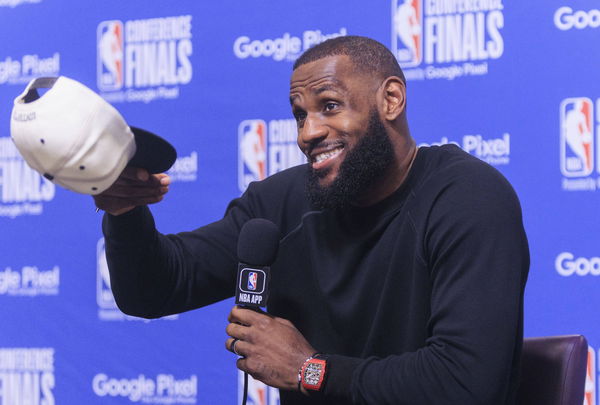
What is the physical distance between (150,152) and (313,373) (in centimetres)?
44

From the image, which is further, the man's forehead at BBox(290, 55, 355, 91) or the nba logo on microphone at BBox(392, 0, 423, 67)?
the nba logo on microphone at BBox(392, 0, 423, 67)

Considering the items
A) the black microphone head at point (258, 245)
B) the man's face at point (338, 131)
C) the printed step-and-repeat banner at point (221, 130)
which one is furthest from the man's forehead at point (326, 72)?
the printed step-and-repeat banner at point (221, 130)

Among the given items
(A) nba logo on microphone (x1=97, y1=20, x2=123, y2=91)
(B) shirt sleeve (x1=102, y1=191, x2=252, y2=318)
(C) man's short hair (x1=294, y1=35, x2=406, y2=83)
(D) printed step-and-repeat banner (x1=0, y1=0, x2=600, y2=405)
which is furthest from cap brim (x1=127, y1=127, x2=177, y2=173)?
(A) nba logo on microphone (x1=97, y1=20, x2=123, y2=91)

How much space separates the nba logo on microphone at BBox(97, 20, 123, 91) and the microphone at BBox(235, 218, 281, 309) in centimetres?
157

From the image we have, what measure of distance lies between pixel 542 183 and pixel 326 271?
93cm

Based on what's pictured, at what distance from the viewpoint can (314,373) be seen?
4.09 feet

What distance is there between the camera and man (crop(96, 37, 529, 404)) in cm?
119

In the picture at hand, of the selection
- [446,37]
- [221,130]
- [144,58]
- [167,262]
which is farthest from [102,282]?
[446,37]

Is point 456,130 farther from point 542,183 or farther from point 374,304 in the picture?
point 374,304

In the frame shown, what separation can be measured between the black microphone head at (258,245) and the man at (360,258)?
0.09m

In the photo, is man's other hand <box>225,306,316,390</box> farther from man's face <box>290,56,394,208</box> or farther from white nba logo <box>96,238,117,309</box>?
white nba logo <box>96,238,117,309</box>

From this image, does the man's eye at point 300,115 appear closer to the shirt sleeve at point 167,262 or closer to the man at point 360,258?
the man at point 360,258

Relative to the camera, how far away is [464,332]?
1.17m

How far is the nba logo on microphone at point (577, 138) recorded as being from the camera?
211 cm
